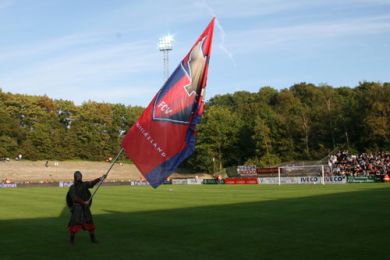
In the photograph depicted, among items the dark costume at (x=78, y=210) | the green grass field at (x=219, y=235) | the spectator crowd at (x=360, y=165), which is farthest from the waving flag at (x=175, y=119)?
the spectator crowd at (x=360, y=165)

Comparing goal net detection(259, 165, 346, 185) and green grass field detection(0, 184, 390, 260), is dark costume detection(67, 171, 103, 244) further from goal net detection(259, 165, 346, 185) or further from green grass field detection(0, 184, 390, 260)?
goal net detection(259, 165, 346, 185)

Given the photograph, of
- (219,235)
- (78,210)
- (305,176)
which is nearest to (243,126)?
(305,176)

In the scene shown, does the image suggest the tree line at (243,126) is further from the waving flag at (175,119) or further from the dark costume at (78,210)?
the waving flag at (175,119)

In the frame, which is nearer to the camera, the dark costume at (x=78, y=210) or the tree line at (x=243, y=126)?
the dark costume at (x=78, y=210)

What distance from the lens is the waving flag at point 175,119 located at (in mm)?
10828

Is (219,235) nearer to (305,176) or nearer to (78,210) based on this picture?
(78,210)

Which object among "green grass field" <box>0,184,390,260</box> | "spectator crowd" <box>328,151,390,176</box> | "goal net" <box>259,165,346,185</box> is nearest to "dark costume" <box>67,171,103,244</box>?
"green grass field" <box>0,184,390,260</box>

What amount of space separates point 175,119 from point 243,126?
8686 cm

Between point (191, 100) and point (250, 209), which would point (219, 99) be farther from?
point (191, 100)

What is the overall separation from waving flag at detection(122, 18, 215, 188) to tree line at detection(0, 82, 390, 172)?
67.4 m

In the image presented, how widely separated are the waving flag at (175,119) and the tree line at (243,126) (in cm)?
6743

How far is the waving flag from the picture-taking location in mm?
10828

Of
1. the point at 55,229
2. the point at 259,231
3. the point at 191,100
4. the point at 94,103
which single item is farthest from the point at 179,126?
the point at 94,103

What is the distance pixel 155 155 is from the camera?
433 inches
